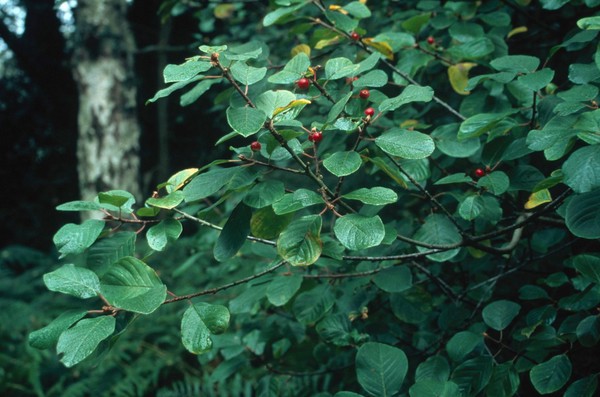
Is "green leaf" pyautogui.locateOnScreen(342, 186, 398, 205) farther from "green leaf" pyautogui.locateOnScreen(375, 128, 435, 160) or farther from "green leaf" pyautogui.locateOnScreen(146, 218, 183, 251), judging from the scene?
"green leaf" pyautogui.locateOnScreen(146, 218, 183, 251)

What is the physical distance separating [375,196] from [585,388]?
1.48ft

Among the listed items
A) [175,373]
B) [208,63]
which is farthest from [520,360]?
[175,373]

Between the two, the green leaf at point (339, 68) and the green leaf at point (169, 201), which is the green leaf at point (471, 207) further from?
the green leaf at point (169, 201)

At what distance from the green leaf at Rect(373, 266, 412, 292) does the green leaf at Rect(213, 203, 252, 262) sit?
35 cm

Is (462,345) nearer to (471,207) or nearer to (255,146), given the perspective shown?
(471,207)

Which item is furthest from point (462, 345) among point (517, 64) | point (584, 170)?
Answer: point (517, 64)

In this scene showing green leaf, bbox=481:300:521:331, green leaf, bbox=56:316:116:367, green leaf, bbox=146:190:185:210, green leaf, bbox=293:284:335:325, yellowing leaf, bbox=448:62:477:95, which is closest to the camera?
green leaf, bbox=56:316:116:367

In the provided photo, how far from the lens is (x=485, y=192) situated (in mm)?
948

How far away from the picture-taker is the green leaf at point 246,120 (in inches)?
24.6

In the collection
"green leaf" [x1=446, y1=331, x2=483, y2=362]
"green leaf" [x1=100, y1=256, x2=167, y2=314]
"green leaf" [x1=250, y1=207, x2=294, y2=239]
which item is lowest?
"green leaf" [x1=446, y1=331, x2=483, y2=362]

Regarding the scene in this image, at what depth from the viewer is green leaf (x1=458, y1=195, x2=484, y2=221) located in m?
0.86

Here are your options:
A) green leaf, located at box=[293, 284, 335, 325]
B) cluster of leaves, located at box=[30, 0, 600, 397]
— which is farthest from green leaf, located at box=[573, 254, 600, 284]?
green leaf, located at box=[293, 284, 335, 325]

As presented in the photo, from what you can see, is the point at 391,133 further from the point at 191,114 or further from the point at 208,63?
the point at 191,114

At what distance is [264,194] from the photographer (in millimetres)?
733
